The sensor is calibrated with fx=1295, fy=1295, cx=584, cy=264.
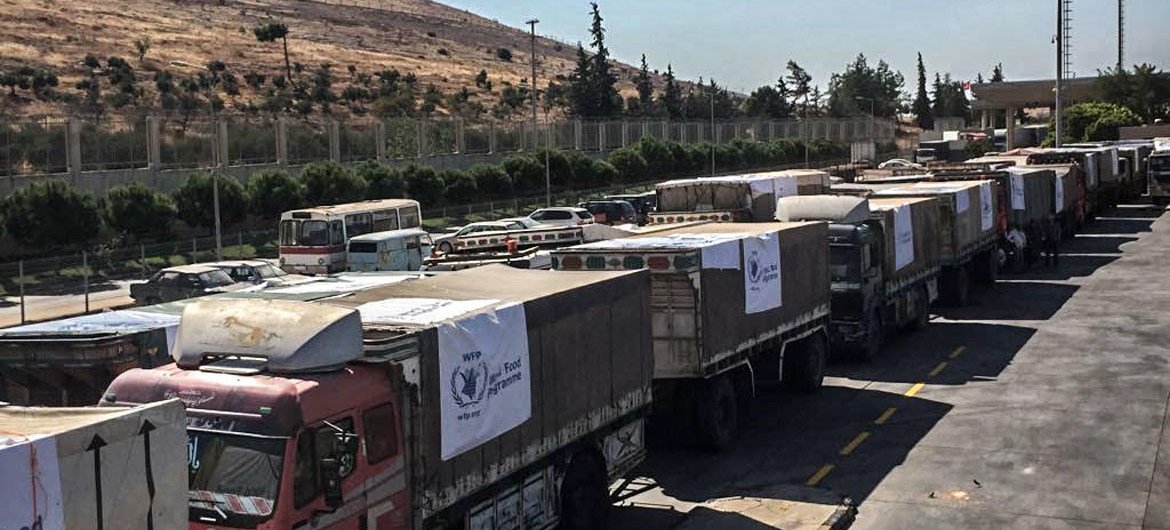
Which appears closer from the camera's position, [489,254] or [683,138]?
[489,254]

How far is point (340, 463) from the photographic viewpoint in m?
10.5

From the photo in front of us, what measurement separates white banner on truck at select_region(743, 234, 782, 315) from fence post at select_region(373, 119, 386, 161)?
5187cm

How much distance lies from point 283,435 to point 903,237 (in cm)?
2034

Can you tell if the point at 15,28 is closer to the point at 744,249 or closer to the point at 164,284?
the point at 164,284

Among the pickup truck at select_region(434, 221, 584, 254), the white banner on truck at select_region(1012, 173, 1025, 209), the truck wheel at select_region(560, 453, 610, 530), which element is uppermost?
the white banner on truck at select_region(1012, 173, 1025, 209)

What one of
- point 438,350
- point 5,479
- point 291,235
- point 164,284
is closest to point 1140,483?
point 438,350

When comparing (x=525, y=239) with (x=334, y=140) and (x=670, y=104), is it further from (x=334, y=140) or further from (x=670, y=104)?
(x=670, y=104)

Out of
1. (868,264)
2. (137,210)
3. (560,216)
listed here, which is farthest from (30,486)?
(137,210)

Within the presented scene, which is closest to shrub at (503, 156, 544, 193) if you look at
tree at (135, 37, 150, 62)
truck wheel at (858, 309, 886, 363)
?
truck wheel at (858, 309, 886, 363)

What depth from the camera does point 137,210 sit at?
1921 inches

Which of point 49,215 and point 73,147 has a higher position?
point 73,147

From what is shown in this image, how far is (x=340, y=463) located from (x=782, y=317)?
465 inches

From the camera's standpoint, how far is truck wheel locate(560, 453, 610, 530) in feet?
47.5

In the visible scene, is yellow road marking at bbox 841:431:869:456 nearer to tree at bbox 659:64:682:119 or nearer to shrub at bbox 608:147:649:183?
shrub at bbox 608:147:649:183
